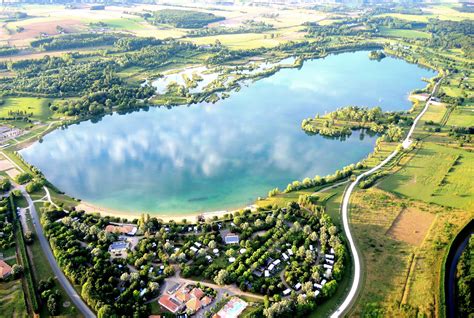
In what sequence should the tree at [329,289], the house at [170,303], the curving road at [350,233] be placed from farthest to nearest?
the tree at [329,289]
the curving road at [350,233]
the house at [170,303]

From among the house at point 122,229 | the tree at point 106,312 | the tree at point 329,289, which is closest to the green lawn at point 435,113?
the tree at point 329,289

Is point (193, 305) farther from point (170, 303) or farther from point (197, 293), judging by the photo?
point (170, 303)

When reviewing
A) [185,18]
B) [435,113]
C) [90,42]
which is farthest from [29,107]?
[185,18]

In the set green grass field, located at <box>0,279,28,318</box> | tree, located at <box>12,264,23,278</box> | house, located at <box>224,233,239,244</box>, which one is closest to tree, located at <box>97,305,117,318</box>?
green grass field, located at <box>0,279,28,318</box>

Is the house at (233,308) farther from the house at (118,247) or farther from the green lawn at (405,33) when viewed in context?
the green lawn at (405,33)

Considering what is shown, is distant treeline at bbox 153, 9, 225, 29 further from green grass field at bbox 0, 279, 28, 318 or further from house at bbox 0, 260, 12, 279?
green grass field at bbox 0, 279, 28, 318

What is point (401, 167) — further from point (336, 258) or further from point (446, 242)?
point (336, 258)
